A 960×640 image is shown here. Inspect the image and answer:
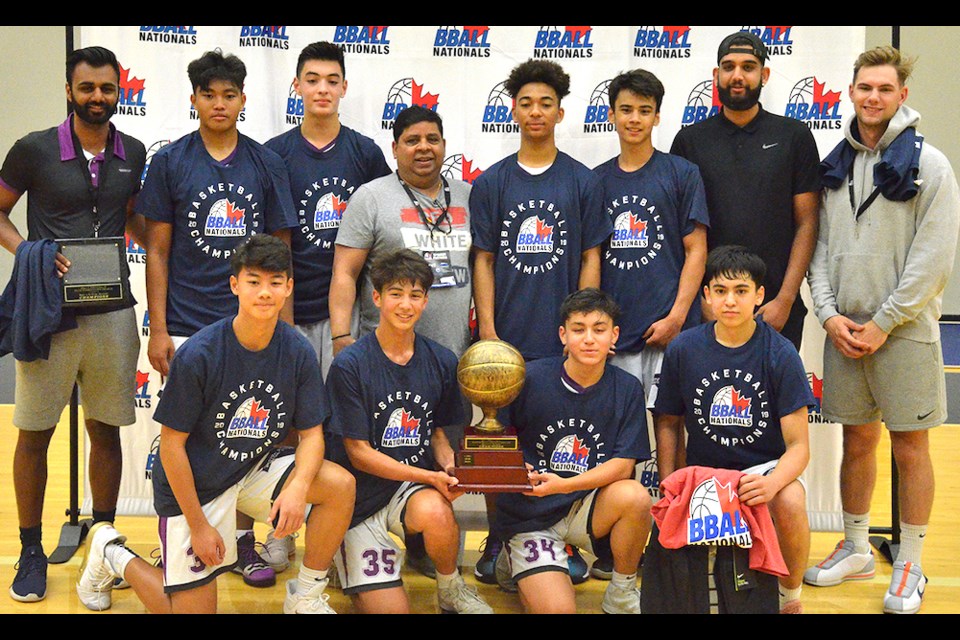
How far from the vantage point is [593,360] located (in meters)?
3.90

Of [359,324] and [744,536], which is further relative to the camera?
[359,324]

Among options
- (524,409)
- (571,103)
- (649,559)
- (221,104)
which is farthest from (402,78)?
(649,559)

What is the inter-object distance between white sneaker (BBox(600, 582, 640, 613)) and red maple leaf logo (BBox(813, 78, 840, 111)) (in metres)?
2.58

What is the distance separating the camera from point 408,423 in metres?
3.90

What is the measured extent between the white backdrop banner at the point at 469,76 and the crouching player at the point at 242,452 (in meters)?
1.59

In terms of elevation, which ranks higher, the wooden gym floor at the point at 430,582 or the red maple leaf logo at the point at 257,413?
the red maple leaf logo at the point at 257,413

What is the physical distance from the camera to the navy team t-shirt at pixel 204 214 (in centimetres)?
417

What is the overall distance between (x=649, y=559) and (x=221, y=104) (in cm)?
243

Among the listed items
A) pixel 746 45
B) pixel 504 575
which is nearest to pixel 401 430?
pixel 504 575

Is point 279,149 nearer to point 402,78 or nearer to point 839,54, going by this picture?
point 402,78

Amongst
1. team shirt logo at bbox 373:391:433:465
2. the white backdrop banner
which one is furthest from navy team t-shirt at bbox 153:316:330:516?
the white backdrop banner

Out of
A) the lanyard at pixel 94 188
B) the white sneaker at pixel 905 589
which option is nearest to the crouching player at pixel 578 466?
the white sneaker at pixel 905 589

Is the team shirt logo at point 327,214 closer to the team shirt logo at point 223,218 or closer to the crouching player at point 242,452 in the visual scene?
the team shirt logo at point 223,218

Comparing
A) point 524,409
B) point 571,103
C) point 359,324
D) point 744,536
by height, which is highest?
point 571,103
